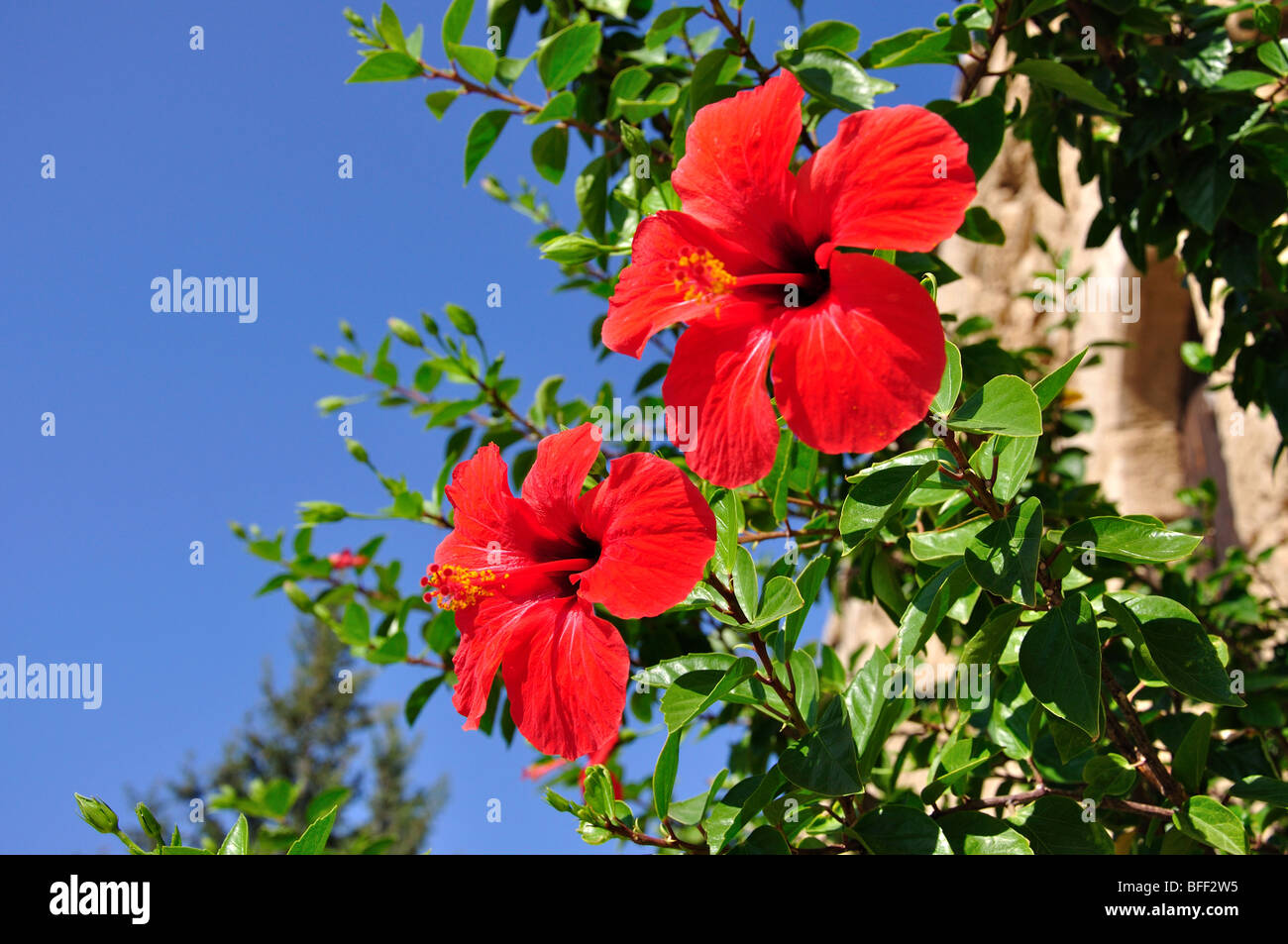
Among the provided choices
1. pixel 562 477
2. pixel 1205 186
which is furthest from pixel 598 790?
pixel 1205 186

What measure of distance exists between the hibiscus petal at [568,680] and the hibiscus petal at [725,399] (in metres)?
0.24

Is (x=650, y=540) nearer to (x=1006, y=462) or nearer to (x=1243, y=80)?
(x=1006, y=462)

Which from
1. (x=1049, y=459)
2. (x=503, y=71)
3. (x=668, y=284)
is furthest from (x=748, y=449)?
(x=1049, y=459)

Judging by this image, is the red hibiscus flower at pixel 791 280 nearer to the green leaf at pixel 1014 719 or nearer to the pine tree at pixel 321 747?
the green leaf at pixel 1014 719

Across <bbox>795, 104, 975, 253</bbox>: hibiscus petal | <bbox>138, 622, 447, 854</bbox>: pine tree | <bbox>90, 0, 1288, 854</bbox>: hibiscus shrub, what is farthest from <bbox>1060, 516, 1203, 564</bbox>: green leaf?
<bbox>138, 622, 447, 854</bbox>: pine tree

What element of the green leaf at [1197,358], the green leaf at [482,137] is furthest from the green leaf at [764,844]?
the green leaf at [1197,358]

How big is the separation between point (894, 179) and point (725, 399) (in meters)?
0.30

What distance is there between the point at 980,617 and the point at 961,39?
99 cm

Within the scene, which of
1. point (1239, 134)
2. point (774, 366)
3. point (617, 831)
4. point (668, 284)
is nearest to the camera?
point (774, 366)

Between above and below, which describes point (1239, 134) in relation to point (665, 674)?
above

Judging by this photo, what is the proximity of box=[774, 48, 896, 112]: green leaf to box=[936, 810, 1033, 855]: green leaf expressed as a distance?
1.03 metres

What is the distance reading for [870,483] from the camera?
41.5 inches

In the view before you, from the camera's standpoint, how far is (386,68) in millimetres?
1745

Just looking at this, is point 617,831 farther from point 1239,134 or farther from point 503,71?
point 1239,134
